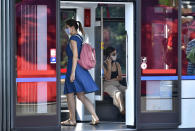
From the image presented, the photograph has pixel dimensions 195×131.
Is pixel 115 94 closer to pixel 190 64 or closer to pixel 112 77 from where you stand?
pixel 112 77

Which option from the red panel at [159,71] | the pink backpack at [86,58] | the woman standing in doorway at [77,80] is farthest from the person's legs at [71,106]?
the red panel at [159,71]

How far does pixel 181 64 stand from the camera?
9.16 m

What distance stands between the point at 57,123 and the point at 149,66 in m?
1.58

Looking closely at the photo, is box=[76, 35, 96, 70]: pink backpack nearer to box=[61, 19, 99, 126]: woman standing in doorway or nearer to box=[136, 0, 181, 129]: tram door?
box=[61, 19, 99, 126]: woman standing in doorway

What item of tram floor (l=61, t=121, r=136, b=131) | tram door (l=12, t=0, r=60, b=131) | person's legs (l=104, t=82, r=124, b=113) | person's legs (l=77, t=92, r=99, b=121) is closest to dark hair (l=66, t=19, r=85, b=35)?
tram door (l=12, t=0, r=60, b=131)

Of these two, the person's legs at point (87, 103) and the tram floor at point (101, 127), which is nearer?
the tram floor at point (101, 127)

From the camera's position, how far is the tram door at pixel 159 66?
9023 millimetres

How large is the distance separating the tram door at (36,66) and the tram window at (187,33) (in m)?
1.89

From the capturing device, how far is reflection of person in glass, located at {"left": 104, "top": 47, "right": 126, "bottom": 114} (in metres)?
10.1

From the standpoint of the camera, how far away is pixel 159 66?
9.10 metres

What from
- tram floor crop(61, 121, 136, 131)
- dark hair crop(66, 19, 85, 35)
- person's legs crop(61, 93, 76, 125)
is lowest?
tram floor crop(61, 121, 136, 131)

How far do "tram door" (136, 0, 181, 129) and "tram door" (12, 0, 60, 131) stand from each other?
127 centimetres

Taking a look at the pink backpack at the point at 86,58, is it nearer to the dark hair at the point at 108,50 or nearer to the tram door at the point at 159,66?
the tram door at the point at 159,66

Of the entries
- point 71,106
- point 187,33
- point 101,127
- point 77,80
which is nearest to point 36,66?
point 77,80
